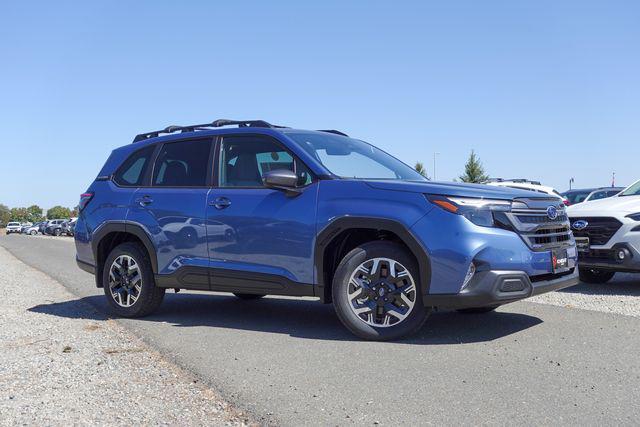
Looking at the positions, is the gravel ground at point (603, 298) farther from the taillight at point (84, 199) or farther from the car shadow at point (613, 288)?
the taillight at point (84, 199)

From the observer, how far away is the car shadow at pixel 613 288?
8.34 meters

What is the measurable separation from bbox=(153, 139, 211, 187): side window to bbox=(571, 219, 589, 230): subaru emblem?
481 cm

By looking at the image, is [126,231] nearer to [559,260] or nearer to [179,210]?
[179,210]

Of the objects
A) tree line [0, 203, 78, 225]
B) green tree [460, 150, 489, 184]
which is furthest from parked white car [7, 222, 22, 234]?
tree line [0, 203, 78, 225]

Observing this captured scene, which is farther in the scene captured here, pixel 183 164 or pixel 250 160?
pixel 183 164

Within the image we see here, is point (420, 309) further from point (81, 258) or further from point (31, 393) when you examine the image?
point (81, 258)

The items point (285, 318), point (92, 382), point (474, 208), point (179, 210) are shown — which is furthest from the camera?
point (285, 318)

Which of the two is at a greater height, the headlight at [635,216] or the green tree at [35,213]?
the headlight at [635,216]

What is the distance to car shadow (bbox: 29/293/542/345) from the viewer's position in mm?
5648

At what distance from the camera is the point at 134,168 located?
7.30 meters

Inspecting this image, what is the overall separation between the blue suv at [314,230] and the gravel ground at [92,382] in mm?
962

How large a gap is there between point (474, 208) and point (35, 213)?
209 m

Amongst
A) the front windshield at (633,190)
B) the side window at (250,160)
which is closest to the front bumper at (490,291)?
the side window at (250,160)

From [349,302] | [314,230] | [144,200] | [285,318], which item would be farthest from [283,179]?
[144,200]
